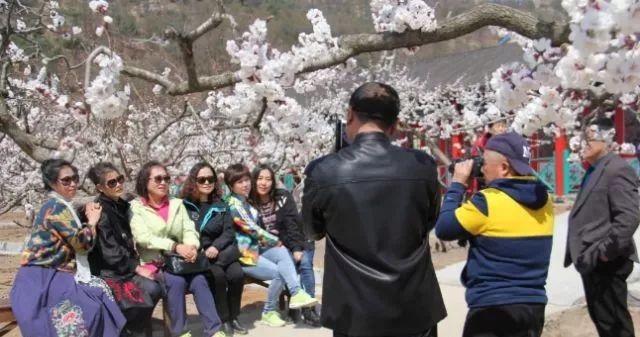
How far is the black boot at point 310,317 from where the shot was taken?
536cm

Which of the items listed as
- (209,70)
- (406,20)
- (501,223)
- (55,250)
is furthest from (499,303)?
(209,70)

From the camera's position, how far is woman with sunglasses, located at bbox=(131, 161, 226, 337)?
15.4ft

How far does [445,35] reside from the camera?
2660 mm

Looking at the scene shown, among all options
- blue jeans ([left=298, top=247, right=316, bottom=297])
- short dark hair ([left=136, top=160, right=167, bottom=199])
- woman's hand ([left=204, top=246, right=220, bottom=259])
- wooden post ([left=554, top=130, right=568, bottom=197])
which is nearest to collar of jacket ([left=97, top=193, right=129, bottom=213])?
short dark hair ([left=136, top=160, right=167, bottom=199])

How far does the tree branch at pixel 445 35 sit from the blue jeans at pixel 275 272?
8.59ft

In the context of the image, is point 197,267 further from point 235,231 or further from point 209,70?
point 209,70

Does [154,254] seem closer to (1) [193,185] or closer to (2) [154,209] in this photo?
(2) [154,209]

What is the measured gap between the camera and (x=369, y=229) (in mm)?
2211

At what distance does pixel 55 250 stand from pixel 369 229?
225cm

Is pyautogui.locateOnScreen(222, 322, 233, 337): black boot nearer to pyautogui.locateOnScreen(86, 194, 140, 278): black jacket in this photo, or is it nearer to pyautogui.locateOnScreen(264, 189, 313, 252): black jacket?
pyautogui.locateOnScreen(264, 189, 313, 252): black jacket

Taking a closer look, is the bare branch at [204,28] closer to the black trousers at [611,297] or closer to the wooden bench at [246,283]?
the black trousers at [611,297]

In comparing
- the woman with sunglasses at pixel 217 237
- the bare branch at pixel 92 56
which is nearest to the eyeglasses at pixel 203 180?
the woman with sunglasses at pixel 217 237

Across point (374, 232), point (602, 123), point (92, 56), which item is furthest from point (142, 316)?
point (602, 123)

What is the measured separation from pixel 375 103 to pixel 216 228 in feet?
10.1
